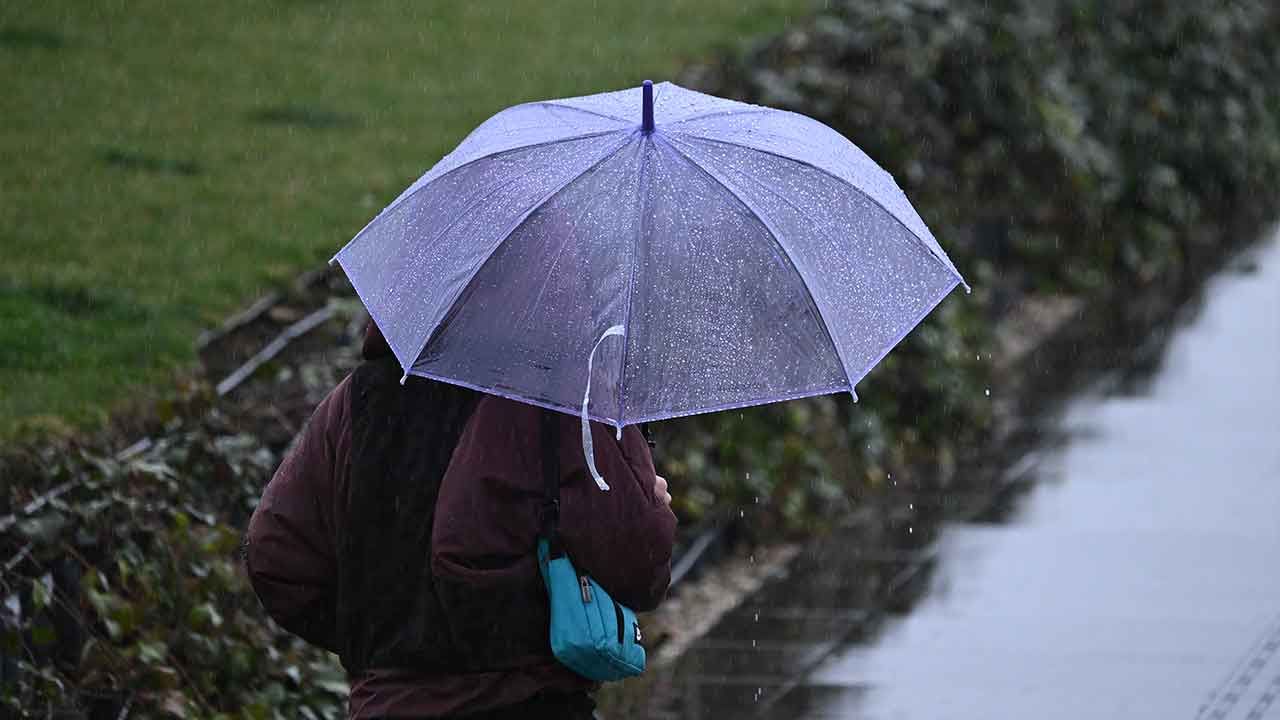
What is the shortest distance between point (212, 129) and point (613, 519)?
5.81m

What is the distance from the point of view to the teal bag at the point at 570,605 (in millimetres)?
3002

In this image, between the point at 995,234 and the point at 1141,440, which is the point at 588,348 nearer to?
the point at 1141,440

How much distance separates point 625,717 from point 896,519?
89.3 inches

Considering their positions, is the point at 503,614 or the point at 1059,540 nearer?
the point at 503,614

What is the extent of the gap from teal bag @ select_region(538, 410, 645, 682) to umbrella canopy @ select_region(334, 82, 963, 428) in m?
0.13

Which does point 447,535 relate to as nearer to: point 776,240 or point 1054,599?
point 776,240

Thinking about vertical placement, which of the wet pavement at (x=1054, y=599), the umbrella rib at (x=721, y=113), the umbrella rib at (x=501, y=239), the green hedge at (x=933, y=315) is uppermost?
the umbrella rib at (x=721, y=113)

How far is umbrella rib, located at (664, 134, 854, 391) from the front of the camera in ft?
10.7

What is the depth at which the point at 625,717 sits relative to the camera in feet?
19.0

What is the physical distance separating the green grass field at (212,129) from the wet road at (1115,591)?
2687mm

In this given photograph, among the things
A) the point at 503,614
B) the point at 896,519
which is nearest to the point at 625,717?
the point at 896,519

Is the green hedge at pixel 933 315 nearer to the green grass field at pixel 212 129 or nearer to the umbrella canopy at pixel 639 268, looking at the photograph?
the green grass field at pixel 212 129

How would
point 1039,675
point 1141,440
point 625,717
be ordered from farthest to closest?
point 1141,440, point 1039,675, point 625,717

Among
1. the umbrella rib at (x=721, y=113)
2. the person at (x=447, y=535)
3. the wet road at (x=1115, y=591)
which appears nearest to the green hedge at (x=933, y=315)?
the wet road at (x=1115, y=591)
